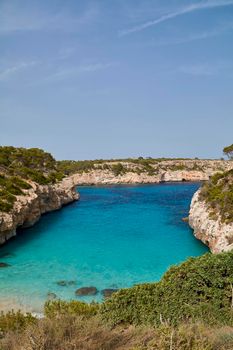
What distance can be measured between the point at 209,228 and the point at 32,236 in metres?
14.5

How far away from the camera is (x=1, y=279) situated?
17.2 metres

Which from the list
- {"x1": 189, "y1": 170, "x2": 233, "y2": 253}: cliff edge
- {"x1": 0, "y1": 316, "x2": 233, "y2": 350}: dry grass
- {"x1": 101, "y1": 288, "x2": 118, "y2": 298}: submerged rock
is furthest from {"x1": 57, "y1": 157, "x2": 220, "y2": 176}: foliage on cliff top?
{"x1": 0, "y1": 316, "x2": 233, "y2": 350}: dry grass

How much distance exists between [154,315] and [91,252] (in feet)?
46.3

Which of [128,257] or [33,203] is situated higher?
[33,203]

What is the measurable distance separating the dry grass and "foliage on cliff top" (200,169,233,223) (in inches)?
635

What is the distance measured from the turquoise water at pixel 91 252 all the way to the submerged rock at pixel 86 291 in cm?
25

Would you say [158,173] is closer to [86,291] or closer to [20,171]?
[20,171]

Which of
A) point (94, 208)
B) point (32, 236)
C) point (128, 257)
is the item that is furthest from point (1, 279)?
point (94, 208)

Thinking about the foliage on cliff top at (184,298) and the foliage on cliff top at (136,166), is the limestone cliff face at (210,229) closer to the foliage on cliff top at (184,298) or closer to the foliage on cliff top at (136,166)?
the foliage on cliff top at (184,298)

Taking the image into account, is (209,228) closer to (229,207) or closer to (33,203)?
(229,207)

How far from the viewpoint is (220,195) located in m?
25.4

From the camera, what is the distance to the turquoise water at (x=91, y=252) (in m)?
16.7

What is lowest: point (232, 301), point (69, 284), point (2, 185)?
point (69, 284)

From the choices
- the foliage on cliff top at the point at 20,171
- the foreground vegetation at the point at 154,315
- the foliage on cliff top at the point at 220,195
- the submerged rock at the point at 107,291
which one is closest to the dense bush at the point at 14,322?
the foreground vegetation at the point at 154,315
